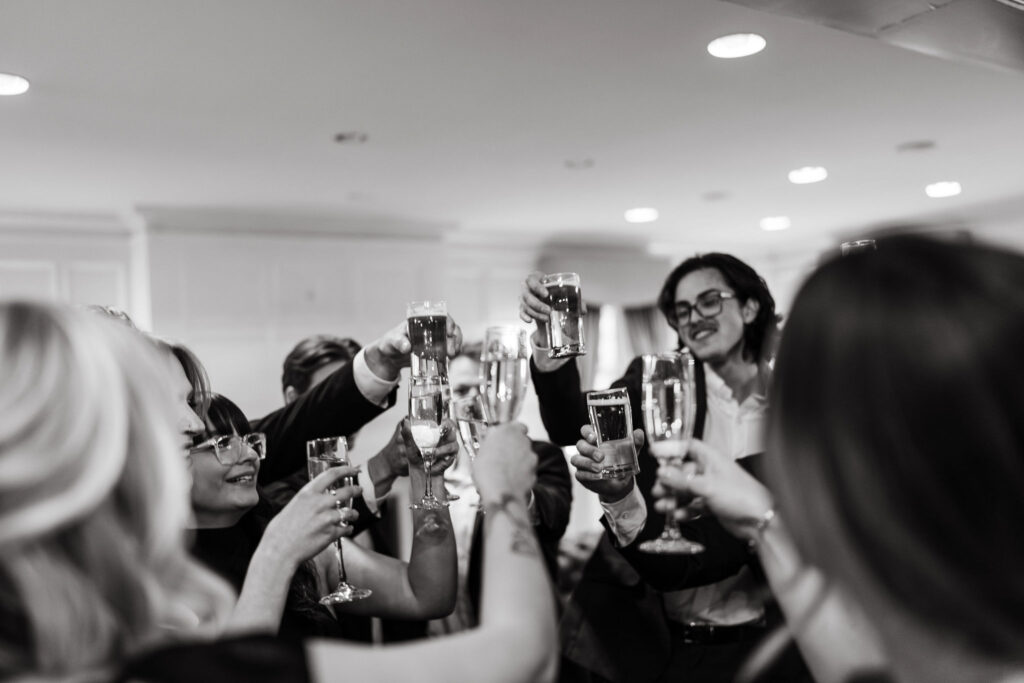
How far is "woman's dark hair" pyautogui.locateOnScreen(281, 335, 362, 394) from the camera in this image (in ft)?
10.7

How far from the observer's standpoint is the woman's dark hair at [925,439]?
29.1 inches

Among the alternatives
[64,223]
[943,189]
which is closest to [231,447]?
[64,223]

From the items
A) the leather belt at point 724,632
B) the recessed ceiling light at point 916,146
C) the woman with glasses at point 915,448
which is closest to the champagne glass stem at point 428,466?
the woman with glasses at point 915,448

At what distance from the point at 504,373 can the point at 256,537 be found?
0.75 metres

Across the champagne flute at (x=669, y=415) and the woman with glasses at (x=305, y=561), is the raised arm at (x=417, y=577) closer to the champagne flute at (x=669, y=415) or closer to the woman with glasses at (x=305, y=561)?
the woman with glasses at (x=305, y=561)

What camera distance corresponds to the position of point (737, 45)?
318 centimetres

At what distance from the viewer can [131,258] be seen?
20.3 feet

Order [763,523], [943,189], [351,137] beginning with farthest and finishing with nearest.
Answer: [943,189] → [351,137] → [763,523]

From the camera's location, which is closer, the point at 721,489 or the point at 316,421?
the point at 721,489

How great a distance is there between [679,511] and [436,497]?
1.58 feet

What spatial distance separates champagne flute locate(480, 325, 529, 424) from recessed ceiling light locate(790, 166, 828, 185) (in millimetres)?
4542

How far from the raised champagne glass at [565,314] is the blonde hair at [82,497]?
85 cm

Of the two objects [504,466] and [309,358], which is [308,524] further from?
[309,358]

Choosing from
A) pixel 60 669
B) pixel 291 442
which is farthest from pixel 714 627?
pixel 60 669
